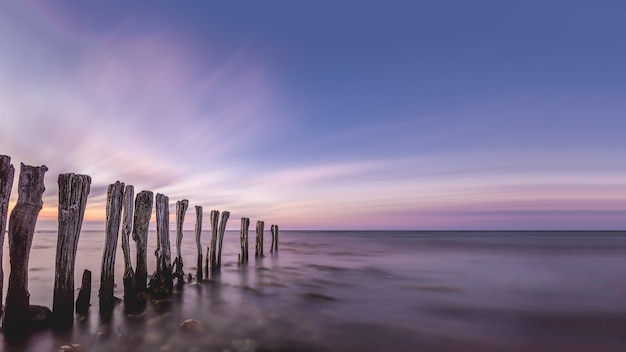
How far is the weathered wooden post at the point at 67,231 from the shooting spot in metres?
6.33

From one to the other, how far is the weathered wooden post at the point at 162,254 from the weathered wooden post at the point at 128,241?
1119 mm

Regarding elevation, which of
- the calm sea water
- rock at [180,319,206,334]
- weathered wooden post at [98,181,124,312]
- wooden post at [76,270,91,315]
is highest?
weathered wooden post at [98,181,124,312]

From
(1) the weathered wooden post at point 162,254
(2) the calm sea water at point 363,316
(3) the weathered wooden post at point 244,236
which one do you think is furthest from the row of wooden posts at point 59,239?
(3) the weathered wooden post at point 244,236

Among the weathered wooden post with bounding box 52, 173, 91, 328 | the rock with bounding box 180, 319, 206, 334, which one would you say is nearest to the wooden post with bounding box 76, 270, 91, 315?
the weathered wooden post with bounding box 52, 173, 91, 328

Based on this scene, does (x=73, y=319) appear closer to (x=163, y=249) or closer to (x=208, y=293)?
Answer: (x=163, y=249)

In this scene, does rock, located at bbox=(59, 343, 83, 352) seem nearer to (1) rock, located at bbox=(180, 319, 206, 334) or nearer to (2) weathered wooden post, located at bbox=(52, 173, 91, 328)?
(2) weathered wooden post, located at bbox=(52, 173, 91, 328)

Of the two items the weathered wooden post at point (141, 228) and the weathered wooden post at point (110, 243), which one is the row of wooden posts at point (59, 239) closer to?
the weathered wooden post at point (110, 243)

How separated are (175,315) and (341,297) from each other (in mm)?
4696

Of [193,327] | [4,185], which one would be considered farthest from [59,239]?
[193,327]

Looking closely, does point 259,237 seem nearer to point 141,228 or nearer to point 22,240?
point 141,228

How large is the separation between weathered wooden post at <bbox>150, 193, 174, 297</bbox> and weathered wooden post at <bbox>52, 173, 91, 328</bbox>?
3.31 m

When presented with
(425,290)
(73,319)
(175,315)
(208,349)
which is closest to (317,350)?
(208,349)

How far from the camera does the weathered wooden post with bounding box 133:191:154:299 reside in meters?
8.95

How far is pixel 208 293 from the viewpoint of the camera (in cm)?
1059
